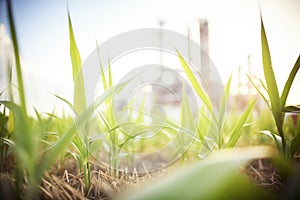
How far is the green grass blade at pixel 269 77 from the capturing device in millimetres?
507

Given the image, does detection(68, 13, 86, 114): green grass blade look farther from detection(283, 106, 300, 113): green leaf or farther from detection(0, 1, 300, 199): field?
detection(283, 106, 300, 113): green leaf

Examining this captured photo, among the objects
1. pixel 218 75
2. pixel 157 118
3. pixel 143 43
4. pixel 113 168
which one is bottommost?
pixel 113 168

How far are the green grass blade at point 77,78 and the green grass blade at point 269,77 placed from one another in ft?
1.39

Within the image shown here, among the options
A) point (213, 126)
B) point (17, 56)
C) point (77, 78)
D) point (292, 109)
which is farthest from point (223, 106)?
point (17, 56)

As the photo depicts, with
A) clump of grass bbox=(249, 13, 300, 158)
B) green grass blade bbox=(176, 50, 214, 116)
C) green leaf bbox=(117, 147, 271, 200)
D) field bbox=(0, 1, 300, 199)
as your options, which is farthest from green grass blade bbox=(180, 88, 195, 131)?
green leaf bbox=(117, 147, 271, 200)

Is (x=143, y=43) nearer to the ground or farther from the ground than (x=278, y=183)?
farther from the ground

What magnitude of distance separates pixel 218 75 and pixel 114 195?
54 centimetres

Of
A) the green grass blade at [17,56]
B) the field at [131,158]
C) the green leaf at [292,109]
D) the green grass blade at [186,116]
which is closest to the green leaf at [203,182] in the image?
the field at [131,158]

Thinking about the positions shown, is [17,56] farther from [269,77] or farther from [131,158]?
[131,158]

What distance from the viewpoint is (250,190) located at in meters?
0.22

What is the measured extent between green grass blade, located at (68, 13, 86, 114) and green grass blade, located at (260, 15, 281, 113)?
1.39 ft

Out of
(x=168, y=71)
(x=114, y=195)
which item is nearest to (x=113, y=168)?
(x=114, y=195)

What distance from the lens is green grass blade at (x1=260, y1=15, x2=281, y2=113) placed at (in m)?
0.51

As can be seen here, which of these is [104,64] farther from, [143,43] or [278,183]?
[278,183]
